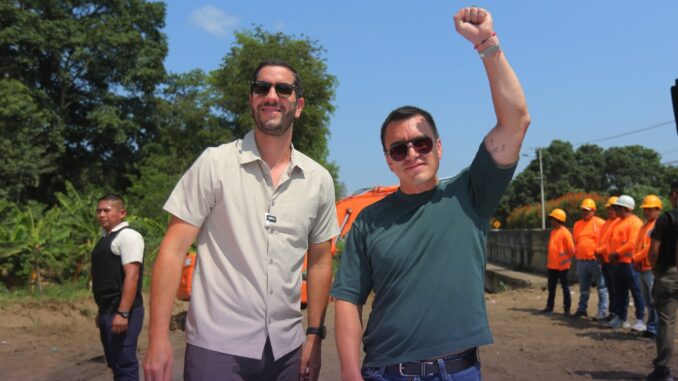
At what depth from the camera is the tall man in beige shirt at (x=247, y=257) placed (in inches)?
108

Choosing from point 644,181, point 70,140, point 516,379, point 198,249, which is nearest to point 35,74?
point 70,140

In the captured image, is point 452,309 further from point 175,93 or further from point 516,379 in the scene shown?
point 175,93

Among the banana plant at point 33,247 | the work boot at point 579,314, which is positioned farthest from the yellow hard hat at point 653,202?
the banana plant at point 33,247

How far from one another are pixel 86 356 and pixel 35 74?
2074 cm

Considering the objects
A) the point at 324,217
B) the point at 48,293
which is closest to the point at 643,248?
the point at 324,217

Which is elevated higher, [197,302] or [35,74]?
[35,74]

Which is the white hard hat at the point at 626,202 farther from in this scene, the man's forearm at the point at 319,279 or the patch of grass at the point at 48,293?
the patch of grass at the point at 48,293

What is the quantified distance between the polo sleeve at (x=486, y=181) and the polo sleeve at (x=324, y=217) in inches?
31.2

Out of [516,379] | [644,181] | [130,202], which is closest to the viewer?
[516,379]

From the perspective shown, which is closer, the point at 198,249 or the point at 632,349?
the point at 198,249

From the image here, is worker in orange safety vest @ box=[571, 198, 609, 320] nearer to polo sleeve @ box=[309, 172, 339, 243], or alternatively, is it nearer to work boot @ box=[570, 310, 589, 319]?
work boot @ box=[570, 310, 589, 319]

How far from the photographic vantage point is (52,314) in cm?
1314

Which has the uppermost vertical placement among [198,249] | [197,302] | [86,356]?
[198,249]

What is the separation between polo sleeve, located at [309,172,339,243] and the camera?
3.16 metres
